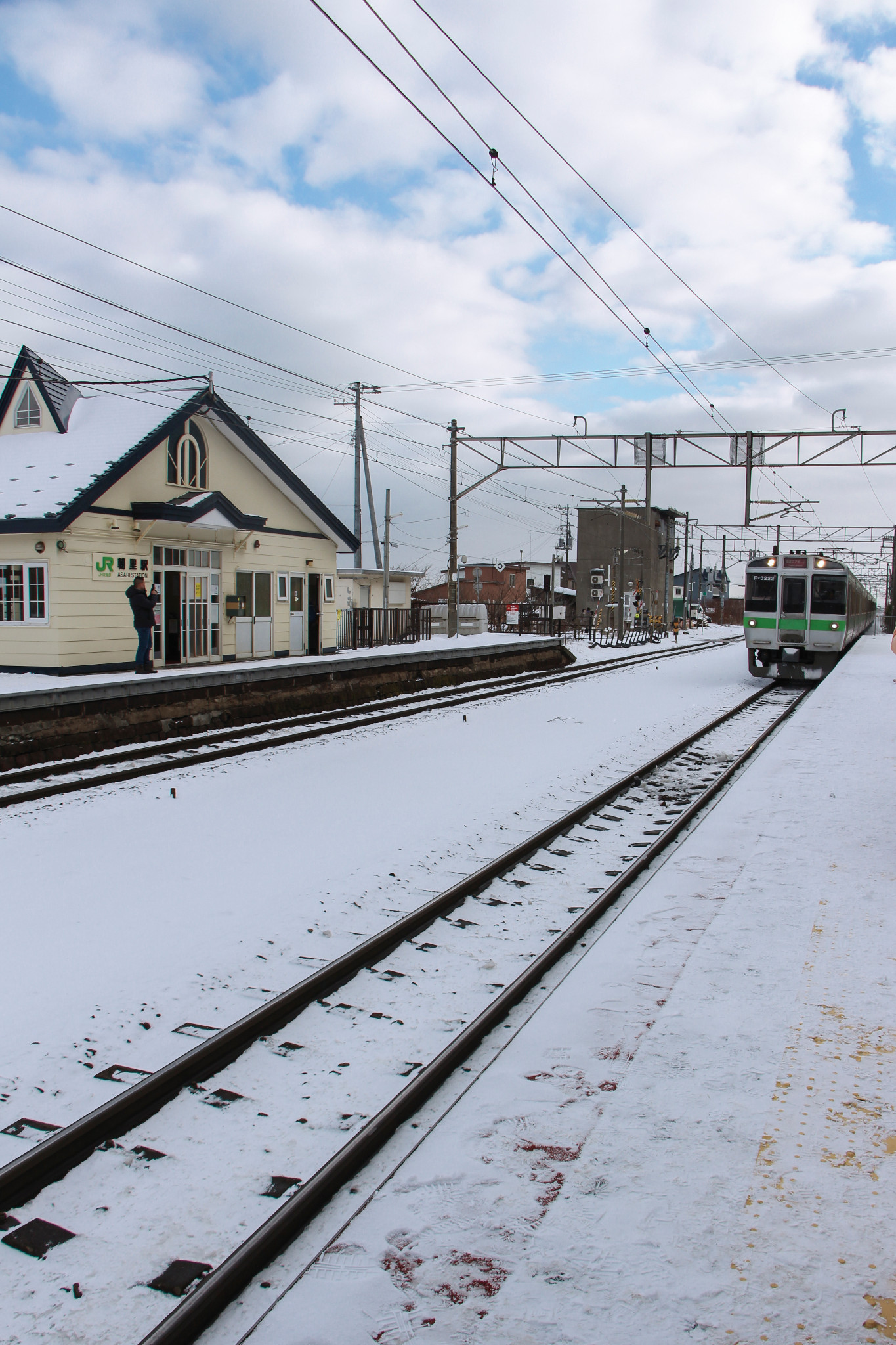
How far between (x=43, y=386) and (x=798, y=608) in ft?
61.5

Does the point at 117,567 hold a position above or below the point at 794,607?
above

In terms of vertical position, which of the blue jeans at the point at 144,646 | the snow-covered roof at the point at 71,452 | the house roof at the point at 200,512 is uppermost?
the snow-covered roof at the point at 71,452

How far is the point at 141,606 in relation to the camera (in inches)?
635

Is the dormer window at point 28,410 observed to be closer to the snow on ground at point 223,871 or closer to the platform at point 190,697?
the platform at point 190,697

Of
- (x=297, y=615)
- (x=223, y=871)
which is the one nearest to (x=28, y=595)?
(x=297, y=615)

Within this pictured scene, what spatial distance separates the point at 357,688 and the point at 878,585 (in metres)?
131

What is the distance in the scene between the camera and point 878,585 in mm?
130250

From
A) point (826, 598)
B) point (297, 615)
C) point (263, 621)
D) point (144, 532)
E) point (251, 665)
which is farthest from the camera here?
point (297, 615)

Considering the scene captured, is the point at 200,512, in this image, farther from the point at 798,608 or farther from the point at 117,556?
the point at 798,608

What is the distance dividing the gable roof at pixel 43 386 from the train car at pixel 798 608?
56.0 ft

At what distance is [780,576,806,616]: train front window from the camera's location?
2084 cm

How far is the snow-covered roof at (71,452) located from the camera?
18141 millimetres

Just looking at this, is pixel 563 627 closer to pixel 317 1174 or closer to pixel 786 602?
pixel 786 602

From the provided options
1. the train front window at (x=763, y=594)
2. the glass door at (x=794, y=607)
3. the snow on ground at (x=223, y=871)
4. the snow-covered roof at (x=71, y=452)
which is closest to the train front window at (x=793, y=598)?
the glass door at (x=794, y=607)
